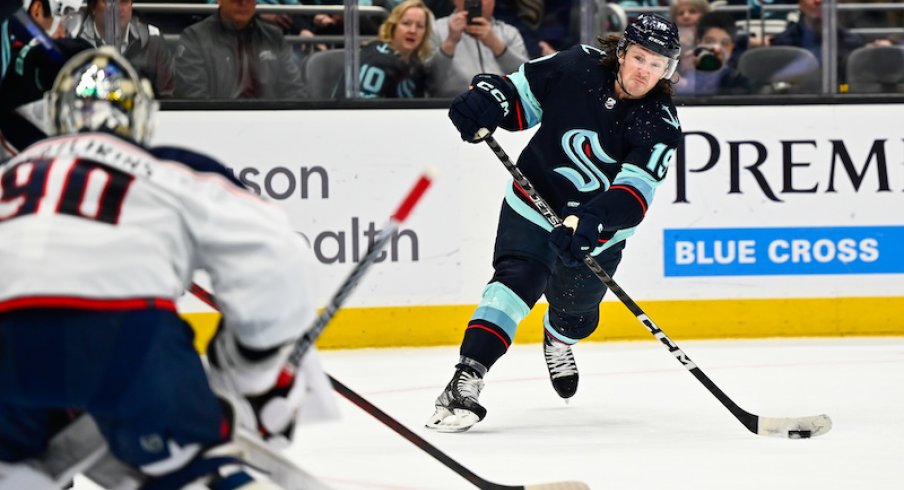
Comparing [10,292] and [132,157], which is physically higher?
[132,157]

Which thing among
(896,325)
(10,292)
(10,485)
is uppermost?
(10,292)

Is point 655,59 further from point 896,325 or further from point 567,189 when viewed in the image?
point 896,325

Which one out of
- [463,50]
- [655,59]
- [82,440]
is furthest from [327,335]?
[82,440]

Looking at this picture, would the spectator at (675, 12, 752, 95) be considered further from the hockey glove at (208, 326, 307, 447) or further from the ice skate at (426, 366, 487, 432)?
the hockey glove at (208, 326, 307, 447)

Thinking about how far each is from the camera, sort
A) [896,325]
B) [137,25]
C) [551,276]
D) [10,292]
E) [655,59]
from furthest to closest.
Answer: [896,325]
[137,25]
[551,276]
[655,59]
[10,292]

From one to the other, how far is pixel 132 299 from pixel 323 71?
3767mm

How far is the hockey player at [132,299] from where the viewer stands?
1703 millimetres

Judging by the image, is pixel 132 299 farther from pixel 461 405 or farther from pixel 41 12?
pixel 41 12

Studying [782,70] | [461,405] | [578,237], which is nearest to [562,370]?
[461,405]

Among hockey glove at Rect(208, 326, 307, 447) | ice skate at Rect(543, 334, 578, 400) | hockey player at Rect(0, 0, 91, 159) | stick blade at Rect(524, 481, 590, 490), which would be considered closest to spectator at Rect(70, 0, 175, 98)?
ice skate at Rect(543, 334, 578, 400)

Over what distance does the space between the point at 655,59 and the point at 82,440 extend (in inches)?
90.7

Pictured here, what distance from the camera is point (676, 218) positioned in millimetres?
5523

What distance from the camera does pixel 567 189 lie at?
13.1 feet

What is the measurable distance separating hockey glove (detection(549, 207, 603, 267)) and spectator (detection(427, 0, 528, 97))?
1915 mm
